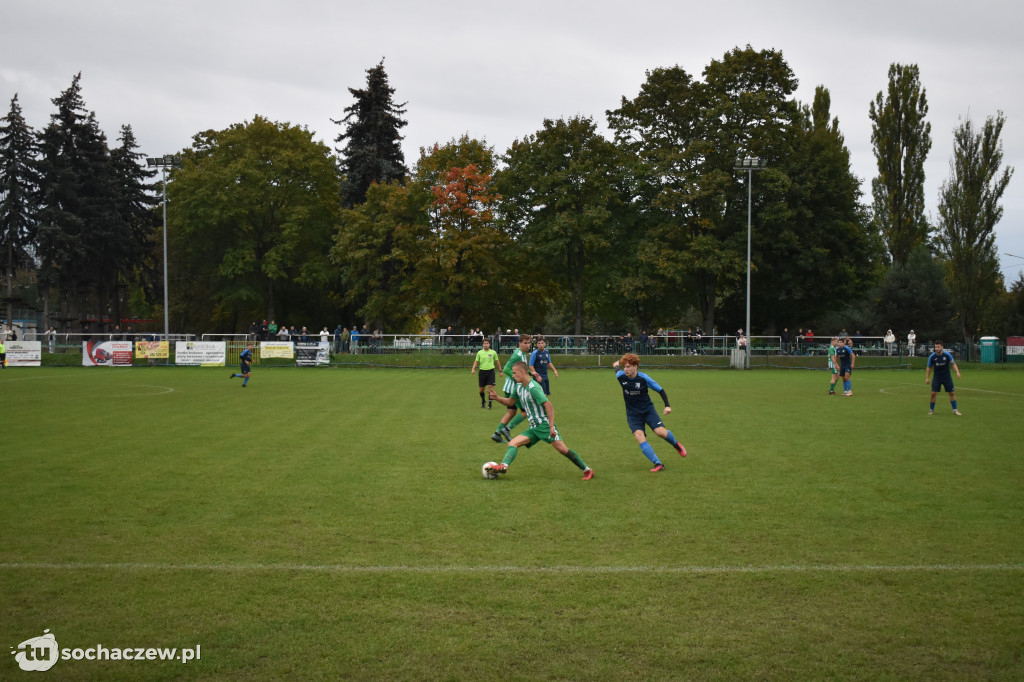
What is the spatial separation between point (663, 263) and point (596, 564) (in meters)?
42.8

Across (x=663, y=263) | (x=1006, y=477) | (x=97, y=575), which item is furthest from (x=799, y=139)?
(x=97, y=575)

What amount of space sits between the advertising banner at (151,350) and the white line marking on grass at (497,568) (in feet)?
127

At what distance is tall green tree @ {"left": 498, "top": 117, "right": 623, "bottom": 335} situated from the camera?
168ft

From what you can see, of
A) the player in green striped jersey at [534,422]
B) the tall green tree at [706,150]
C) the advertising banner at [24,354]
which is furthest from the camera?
the tall green tree at [706,150]

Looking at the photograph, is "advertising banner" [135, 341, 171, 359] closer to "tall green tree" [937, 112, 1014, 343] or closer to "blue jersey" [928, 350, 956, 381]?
"blue jersey" [928, 350, 956, 381]

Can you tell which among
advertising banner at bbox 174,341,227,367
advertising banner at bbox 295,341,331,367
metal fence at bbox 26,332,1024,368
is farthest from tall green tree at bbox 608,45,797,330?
advertising banner at bbox 174,341,227,367

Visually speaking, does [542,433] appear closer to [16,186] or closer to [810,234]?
[810,234]

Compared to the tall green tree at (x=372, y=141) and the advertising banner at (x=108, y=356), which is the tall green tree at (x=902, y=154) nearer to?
the tall green tree at (x=372, y=141)

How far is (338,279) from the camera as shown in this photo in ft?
194

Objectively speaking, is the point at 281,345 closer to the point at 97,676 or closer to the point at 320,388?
the point at 320,388

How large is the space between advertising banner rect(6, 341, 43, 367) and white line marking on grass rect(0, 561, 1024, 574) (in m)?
41.2

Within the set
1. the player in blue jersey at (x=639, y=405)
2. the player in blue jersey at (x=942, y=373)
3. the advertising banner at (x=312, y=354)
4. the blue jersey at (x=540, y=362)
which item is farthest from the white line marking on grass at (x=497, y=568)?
the advertising banner at (x=312, y=354)

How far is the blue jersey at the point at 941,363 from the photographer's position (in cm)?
1952

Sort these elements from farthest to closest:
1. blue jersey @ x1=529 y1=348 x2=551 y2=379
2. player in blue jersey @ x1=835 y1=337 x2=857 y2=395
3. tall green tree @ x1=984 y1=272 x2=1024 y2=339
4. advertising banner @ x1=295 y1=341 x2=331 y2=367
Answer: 1. tall green tree @ x1=984 y1=272 x2=1024 y2=339
2. advertising banner @ x1=295 y1=341 x2=331 y2=367
3. player in blue jersey @ x1=835 y1=337 x2=857 y2=395
4. blue jersey @ x1=529 y1=348 x2=551 y2=379
